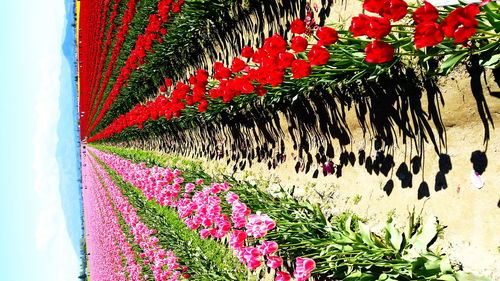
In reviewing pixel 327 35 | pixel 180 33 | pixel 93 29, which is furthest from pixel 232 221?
pixel 93 29

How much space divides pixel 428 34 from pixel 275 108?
3548mm

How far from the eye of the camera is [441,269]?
2766mm

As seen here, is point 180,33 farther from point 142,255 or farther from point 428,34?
point 142,255

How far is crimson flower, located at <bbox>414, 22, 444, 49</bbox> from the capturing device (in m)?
2.02

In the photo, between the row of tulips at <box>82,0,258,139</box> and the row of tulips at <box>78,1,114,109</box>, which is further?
the row of tulips at <box>78,1,114,109</box>

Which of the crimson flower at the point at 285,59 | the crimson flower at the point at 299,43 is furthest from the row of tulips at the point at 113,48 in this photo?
the crimson flower at the point at 299,43

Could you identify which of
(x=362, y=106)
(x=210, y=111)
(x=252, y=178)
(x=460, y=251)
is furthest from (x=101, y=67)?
(x=460, y=251)

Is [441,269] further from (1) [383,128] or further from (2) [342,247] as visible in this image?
(1) [383,128]

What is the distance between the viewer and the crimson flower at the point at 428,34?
202 centimetres

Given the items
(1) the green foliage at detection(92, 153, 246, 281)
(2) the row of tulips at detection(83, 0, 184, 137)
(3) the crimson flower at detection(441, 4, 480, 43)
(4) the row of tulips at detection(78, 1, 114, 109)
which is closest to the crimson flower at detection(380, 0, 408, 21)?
(3) the crimson flower at detection(441, 4, 480, 43)

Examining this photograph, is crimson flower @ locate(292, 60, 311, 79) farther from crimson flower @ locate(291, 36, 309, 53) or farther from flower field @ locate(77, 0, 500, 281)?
crimson flower @ locate(291, 36, 309, 53)

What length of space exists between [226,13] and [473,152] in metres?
5.48

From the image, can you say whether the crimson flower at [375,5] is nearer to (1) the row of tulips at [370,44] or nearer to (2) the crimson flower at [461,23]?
(1) the row of tulips at [370,44]

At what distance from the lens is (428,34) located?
204 cm
